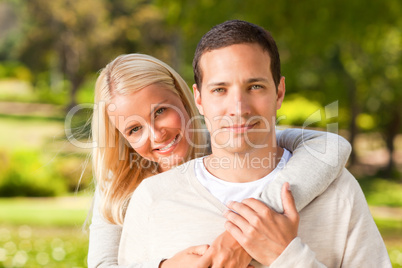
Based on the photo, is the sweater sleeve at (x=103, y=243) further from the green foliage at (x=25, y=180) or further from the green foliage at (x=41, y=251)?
the green foliage at (x=25, y=180)

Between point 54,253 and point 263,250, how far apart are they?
18.8 ft

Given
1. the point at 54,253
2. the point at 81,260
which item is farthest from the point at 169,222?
the point at 54,253

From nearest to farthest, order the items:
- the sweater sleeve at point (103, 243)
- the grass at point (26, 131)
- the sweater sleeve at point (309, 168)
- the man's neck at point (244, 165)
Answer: the sweater sleeve at point (309, 168) → the man's neck at point (244, 165) → the sweater sleeve at point (103, 243) → the grass at point (26, 131)

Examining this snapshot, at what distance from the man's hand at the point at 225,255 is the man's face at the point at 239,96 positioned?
0.35m

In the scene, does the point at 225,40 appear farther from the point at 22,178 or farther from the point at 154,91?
the point at 22,178

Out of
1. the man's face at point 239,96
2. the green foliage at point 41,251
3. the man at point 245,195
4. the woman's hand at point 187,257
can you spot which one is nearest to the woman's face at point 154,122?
the man at point 245,195

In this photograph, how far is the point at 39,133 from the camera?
23.9 metres

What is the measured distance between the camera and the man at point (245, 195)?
5.75 ft

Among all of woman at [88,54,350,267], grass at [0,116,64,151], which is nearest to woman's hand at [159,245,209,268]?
woman at [88,54,350,267]

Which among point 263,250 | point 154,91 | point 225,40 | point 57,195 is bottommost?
point 57,195

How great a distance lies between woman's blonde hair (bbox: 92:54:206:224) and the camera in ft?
8.61

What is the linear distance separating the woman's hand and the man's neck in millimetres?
318

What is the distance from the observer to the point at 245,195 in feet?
6.37

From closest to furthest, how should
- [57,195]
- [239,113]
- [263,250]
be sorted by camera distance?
[263,250], [239,113], [57,195]
